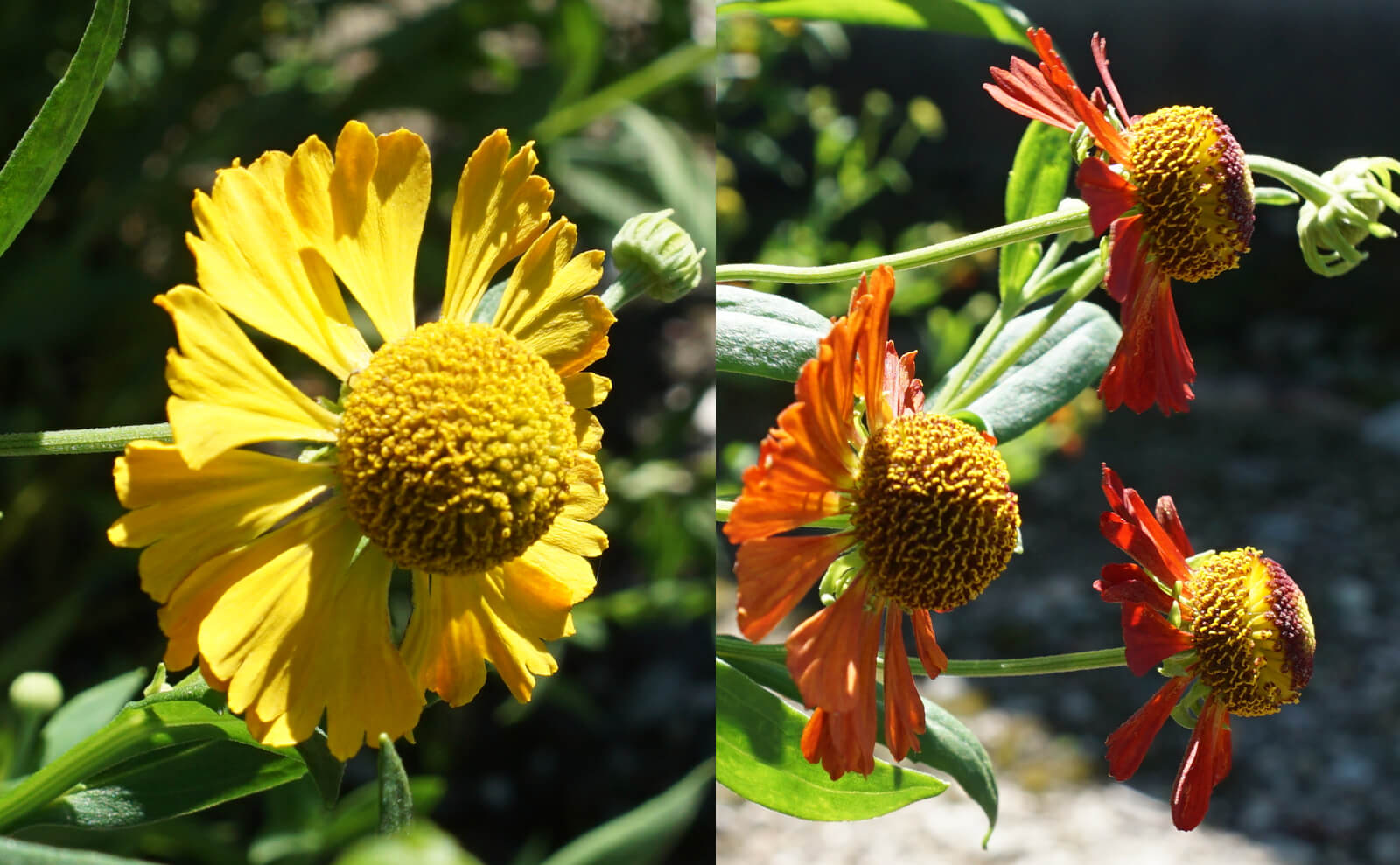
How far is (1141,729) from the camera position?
0.36 meters

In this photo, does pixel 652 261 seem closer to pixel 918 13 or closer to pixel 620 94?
pixel 918 13

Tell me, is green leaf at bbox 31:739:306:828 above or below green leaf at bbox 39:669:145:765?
above

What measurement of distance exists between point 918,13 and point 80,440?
0.30 metres

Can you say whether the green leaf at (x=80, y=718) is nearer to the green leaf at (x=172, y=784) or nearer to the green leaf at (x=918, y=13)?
the green leaf at (x=172, y=784)

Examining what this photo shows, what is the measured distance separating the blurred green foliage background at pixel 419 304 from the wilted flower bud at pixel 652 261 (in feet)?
1.71

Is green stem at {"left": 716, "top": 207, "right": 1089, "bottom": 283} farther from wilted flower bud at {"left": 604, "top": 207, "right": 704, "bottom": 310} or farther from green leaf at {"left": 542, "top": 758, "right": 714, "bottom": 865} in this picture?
green leaf at {"left": 542, "top": 758, "right": 714, "bottom": 865}

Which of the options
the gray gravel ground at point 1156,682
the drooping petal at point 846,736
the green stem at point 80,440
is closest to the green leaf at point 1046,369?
the drooping petal at point 846,736

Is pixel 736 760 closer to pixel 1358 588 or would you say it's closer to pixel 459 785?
pixel 459 785

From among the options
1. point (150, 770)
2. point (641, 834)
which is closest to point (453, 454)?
point (150, 770)

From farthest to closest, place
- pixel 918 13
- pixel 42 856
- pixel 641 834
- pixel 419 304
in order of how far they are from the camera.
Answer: pixel 419 304 < pixel 641 834 < pixel 918 13 < pixel 42 856

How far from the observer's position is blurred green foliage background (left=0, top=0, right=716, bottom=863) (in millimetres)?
918

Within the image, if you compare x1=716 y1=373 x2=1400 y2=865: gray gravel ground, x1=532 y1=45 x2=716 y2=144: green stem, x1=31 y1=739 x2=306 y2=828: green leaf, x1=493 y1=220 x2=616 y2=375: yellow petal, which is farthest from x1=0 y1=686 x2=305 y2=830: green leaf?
x1=532 y1=45 x2=716 y2=144: green stem

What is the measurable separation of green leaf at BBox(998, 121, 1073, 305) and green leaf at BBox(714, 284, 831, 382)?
0.07 meters

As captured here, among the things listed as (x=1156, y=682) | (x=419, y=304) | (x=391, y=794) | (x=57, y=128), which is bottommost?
(x=1156, y=682)
